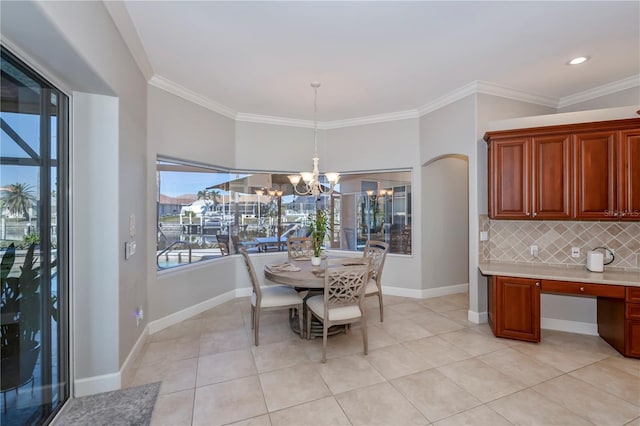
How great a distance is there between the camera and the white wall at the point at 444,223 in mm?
4758

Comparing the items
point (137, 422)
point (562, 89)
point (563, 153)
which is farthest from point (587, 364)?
point (137, 422)

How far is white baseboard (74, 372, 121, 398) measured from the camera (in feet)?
7.46

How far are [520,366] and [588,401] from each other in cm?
52

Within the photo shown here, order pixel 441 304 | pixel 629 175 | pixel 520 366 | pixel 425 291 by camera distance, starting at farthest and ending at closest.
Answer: pixel 425 291
pixel 441 304
pixel 629 175
pixel 520 366

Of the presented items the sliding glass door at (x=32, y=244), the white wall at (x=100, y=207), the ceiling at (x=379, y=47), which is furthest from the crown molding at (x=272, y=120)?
the sliding glass door at (x=32, y=244)

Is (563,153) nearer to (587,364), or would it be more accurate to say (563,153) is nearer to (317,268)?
(587,364)

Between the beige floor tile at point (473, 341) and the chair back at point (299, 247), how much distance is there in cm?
212

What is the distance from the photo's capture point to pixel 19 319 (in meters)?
1.76

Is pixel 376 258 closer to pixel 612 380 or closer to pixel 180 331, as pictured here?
pixel 612 380

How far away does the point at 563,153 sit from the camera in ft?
10.5

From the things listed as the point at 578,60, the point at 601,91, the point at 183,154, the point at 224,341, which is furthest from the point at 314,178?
the point at 601,91

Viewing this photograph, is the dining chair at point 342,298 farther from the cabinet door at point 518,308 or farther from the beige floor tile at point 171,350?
the cabinet door at point 518,308

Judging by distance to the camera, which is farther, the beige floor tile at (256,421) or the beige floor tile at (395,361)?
the beige floor tile at (395,361)

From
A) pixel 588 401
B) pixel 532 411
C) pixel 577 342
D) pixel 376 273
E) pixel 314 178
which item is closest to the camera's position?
pixel 532 411
